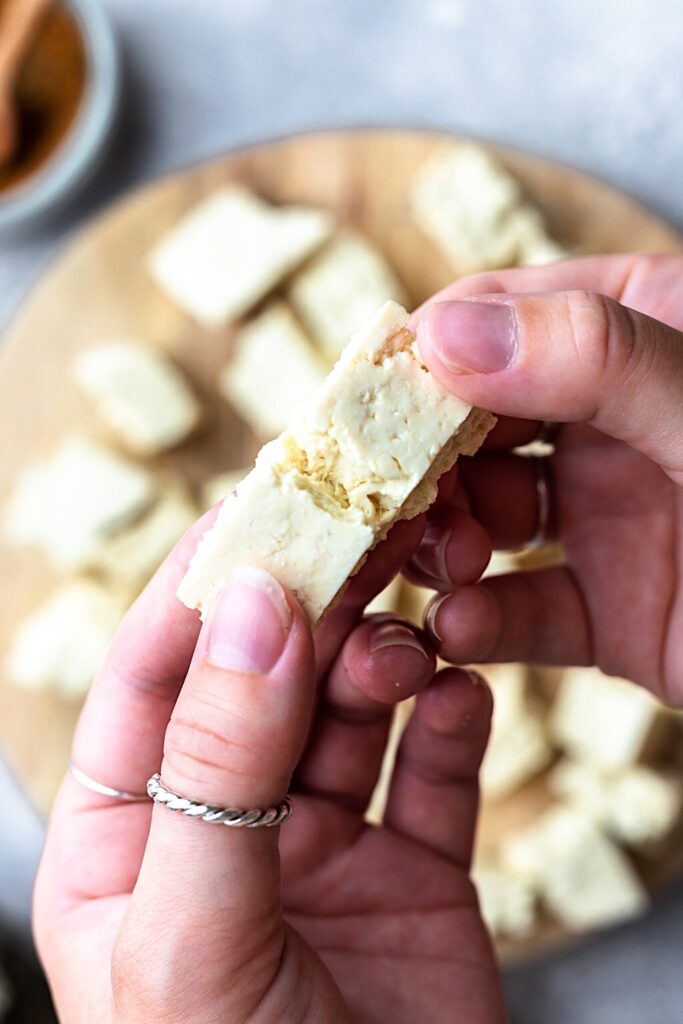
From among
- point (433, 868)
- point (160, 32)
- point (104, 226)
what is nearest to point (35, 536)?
point (104, 226)

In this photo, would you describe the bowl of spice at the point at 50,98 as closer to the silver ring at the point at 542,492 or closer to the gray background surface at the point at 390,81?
the gray background surface at the point at 390,81

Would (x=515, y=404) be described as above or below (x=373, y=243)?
above

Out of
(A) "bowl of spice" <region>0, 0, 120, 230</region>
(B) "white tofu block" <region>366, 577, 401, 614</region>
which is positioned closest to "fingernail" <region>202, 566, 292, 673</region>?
(B) "white tofu block" <region>366, 577, 401, 614</region>

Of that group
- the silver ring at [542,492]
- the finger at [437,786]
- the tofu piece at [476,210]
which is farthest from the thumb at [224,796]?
the tofu piece at [476,210]

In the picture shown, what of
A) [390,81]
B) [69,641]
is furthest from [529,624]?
[390,81]

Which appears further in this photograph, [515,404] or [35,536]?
[35,536]

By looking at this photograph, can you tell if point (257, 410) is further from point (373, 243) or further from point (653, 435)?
point (653, 435)
